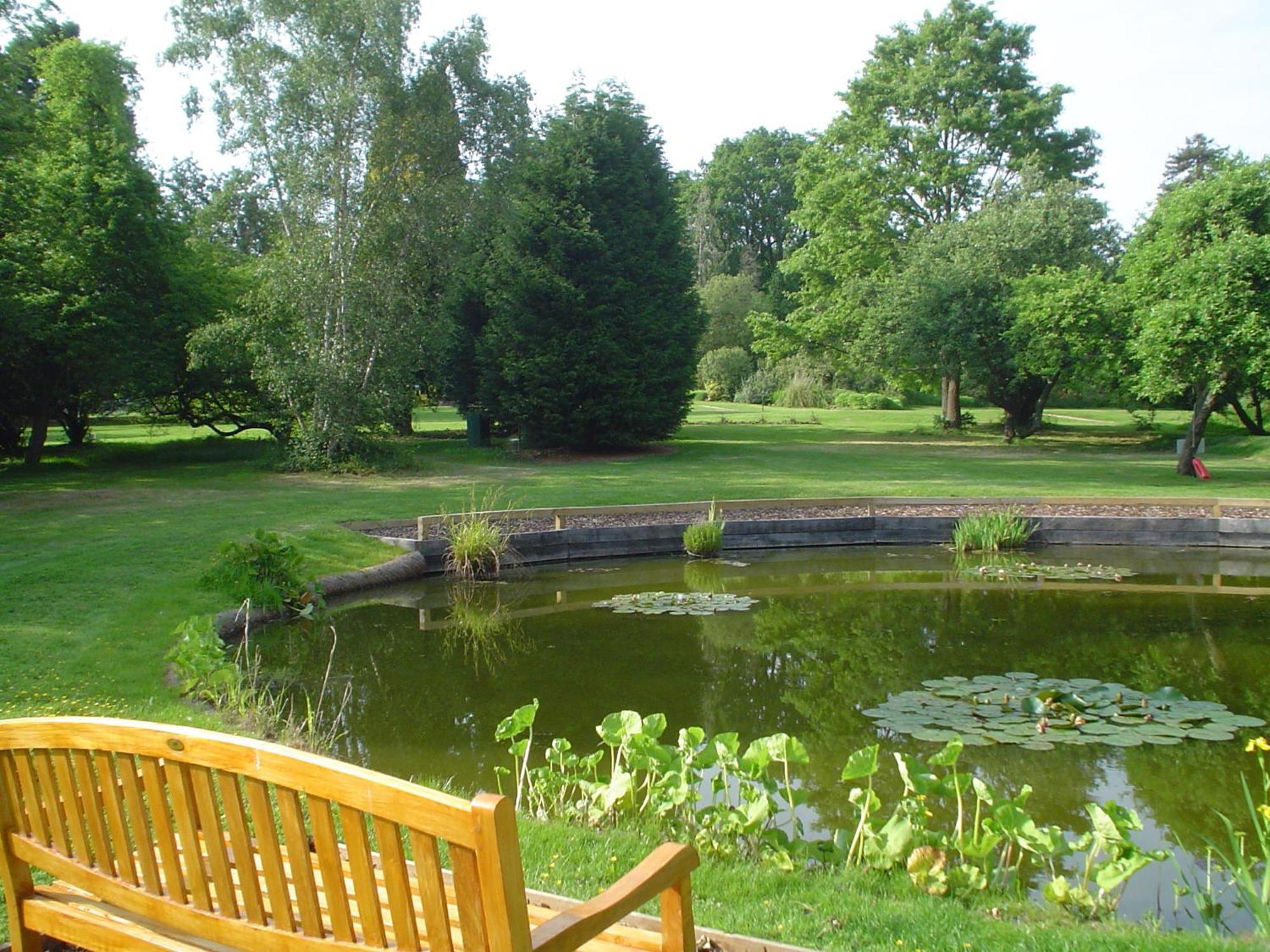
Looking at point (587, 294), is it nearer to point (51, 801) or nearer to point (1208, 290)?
point (1208, 290)

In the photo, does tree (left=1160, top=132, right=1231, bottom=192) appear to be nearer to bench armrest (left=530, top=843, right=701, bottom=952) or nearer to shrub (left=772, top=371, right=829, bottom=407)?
shrub (left=772, top=371, right=829, bottom=407)

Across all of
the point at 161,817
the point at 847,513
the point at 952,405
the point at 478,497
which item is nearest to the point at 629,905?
the point at 161,817

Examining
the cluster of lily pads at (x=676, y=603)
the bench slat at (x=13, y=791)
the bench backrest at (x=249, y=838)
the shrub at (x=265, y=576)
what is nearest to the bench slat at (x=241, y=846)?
the bench backrest at (x=249, y=838)

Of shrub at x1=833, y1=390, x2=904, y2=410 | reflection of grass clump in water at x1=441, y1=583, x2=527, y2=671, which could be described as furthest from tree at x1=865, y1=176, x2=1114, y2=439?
reflection of grass clump in water at x1=441, y1=583, x2=527, y2=671

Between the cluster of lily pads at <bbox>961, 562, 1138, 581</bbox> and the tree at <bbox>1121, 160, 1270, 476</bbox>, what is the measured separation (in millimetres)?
5943

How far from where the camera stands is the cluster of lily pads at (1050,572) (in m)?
12.1

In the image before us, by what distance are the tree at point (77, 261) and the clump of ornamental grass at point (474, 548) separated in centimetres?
944

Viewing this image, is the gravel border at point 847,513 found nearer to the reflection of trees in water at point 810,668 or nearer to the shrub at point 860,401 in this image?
the reflection of trees in water at point 810,668

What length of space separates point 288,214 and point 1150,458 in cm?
1947

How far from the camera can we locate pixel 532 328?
76.9ft

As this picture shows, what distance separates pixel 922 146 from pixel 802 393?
1170 centimetres

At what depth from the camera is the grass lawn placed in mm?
3664

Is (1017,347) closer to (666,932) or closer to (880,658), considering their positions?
(880,658)

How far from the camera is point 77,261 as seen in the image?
1961cm
